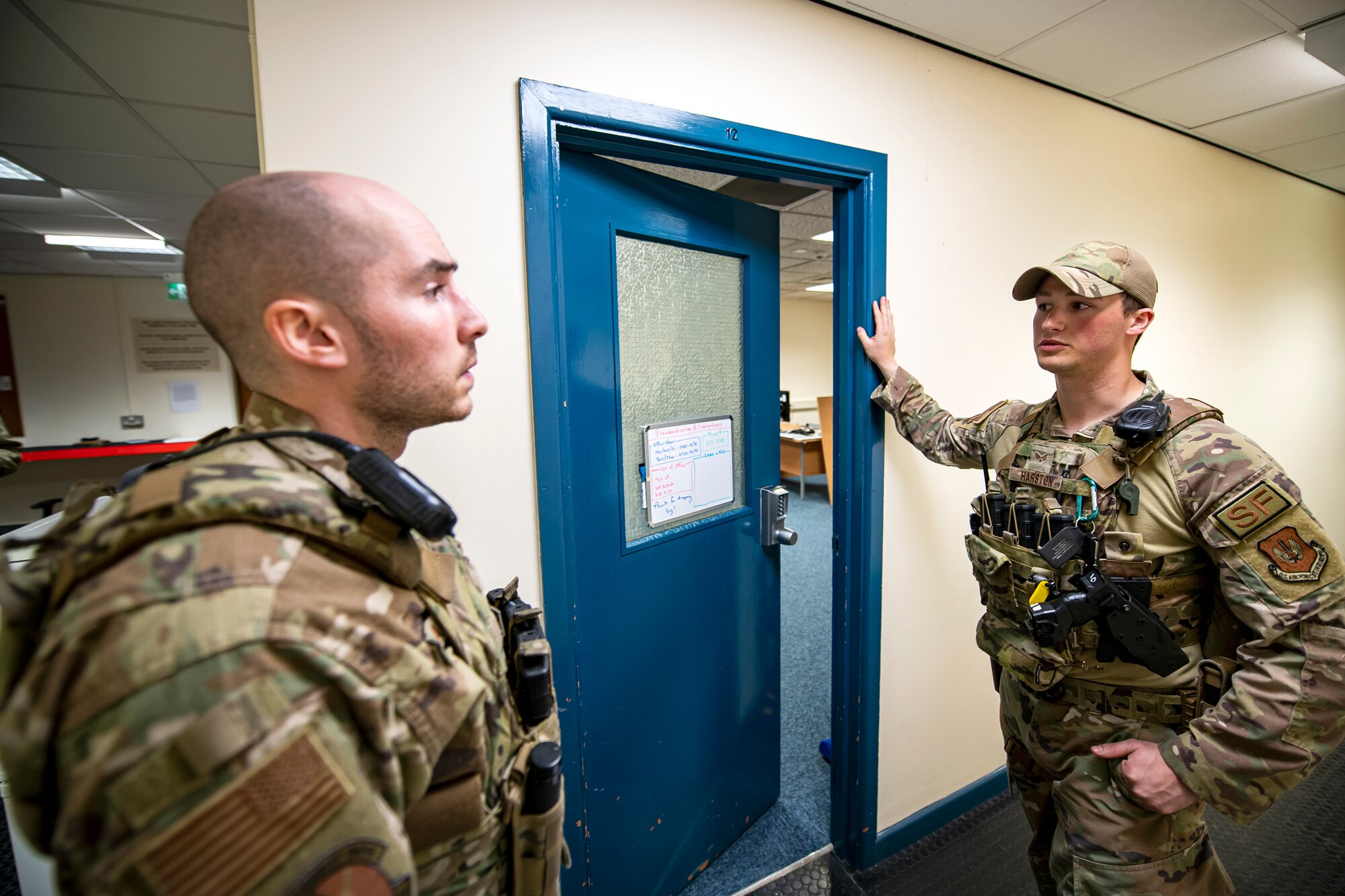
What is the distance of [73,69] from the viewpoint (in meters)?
1.79

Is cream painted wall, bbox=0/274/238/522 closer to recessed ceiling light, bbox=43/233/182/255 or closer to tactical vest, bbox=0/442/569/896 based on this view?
recessed ceiling light, bbox=43/233/182/255

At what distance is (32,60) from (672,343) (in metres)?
2.35

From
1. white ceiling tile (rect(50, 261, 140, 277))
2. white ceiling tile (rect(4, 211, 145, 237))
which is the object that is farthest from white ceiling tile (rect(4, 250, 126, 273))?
white ceiling tile (rect(4, 211, 145, 237))

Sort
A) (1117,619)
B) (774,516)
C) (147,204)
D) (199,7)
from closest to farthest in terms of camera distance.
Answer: (1117,619) < (199,7) < (774,516) < (147,204)

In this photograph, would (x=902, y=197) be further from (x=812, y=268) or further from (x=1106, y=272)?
(x=812, y=268)

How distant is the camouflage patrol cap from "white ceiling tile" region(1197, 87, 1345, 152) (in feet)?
5.49

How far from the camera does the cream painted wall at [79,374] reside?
5168 mm

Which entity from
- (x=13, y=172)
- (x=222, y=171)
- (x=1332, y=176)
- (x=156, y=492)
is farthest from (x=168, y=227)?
(x=1332, y=176)

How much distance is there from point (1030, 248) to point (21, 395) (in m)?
8.34

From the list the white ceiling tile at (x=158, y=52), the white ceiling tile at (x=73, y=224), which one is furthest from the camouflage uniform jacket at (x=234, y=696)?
the white ceiling tile at (x=73, y=224)

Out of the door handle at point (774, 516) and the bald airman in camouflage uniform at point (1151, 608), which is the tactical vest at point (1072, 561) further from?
the door handle at point (774, 516)

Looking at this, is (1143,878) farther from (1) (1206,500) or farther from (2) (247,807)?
(2) (247,807)

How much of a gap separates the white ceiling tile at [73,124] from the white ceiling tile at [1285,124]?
4.43m

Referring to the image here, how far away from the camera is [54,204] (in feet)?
10.7
